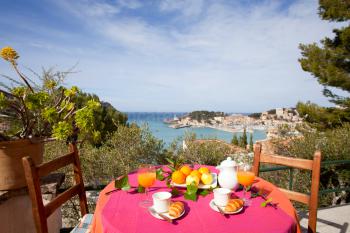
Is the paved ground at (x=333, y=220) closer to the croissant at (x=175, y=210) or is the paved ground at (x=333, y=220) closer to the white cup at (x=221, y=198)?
the white cup at (x=221, y=198)

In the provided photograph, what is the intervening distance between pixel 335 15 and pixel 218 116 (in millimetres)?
12216

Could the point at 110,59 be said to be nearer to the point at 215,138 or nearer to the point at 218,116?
the point at 215,138

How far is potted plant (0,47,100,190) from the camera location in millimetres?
1798

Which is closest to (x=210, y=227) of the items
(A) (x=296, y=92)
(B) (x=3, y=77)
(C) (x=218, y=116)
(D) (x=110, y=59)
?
(B) (x=3, y=77)

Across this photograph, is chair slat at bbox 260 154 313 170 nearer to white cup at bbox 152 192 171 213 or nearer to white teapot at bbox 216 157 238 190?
white teapot at bbox 216 157 238 190

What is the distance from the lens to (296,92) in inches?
427

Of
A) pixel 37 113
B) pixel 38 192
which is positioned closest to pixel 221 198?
pixel 38 192

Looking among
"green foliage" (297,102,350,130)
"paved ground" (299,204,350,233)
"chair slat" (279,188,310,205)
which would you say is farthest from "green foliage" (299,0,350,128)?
"chair slat" (279,188,310,205)

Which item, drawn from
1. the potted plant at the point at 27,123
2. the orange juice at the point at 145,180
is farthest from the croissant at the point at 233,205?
the potted plant at the point at 27,123

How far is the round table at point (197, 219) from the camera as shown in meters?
1.09

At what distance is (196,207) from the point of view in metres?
1.30

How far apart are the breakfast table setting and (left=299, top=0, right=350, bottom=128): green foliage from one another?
28.0 ft

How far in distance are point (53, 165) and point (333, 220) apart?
124 inches

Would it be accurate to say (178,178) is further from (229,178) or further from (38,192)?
(38,192)
